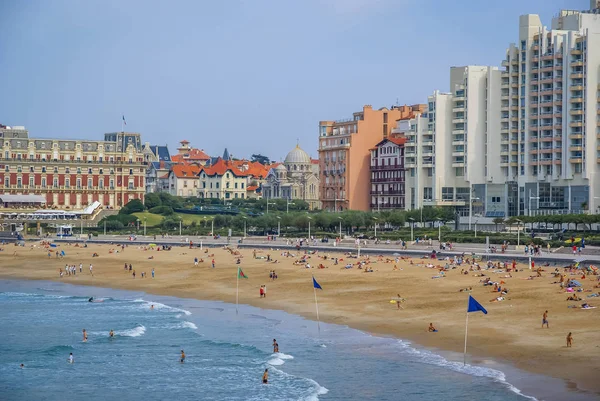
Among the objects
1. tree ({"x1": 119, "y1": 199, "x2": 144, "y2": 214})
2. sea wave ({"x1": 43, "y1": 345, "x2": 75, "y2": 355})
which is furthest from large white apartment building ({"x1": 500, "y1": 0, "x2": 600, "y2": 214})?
sea wave ({"x1": 43, "y1": 345, "x2": 75, "y2": 355})

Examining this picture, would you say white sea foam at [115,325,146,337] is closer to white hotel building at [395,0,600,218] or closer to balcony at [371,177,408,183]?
white hotel building at [395,0,600,218]

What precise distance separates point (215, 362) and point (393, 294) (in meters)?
19.4

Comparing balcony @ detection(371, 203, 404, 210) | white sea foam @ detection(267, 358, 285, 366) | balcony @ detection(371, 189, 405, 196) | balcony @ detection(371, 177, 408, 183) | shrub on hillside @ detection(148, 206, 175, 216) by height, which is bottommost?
white sea foam @ detection(267, 358, 285, 366)

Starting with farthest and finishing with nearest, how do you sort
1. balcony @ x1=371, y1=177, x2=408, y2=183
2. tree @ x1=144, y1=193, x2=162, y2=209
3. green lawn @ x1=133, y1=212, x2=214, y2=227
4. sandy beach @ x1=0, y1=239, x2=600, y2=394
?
tree @ x1=144, y1=193, x2=162, y2=209 → green lawn @ x1=133, y1=212, x2=214, y2=227 → balcony @ x1=371, y1=177, x2=408, y2=183 → sandy beach @ x1=0, y1=239, x2=600, y2=394

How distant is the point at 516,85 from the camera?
117 m

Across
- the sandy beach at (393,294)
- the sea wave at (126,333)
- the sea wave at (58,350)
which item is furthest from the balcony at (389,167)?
the sea wave at (58,350)

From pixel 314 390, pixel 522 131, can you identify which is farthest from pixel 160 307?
pixel 522 131

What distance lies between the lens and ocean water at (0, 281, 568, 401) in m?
39.4

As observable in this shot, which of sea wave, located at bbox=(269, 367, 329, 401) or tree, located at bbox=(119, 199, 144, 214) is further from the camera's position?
tree, located at bbox=(119, 199, 144, 214)

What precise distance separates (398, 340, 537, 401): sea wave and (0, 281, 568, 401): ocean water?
0.15ft

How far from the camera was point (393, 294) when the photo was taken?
205ft

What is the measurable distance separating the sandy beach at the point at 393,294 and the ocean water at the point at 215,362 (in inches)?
94.7

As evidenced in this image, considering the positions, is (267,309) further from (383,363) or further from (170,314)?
(383,363)

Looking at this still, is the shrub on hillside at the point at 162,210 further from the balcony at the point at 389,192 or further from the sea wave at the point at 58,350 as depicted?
the sea wave at the point at 58,350
